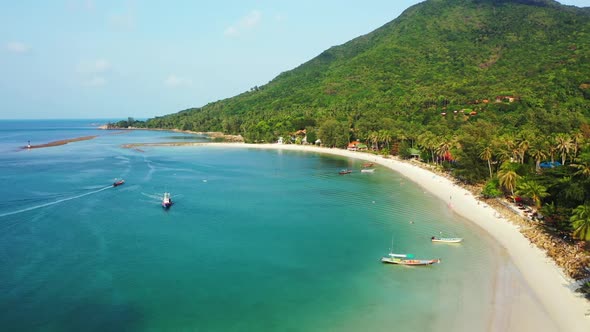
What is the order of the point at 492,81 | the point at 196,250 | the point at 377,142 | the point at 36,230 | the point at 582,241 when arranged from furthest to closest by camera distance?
the point at 492,81 → the point at 377,142 → the point at 36,230 → the point at 196,250 → the point at 582,241

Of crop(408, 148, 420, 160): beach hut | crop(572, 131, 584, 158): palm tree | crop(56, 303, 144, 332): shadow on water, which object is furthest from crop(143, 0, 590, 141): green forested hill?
crop(56, 303, 144, 332): shadow on water

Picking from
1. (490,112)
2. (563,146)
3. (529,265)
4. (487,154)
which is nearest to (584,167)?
(529,265)

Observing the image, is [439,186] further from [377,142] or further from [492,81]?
[492,81]

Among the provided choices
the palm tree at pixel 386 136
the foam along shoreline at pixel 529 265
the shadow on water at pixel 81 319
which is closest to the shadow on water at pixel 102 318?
the shadow on water at pixel 81 319

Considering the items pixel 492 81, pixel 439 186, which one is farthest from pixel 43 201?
pixel 492 81

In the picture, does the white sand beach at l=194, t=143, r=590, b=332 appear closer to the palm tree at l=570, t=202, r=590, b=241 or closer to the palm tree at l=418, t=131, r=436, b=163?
the palm tree at l=570, t=202, r=590, b=241
